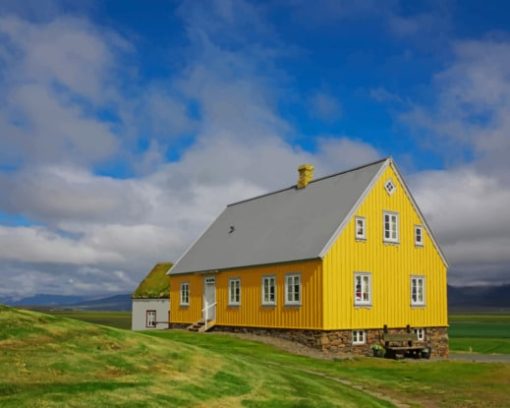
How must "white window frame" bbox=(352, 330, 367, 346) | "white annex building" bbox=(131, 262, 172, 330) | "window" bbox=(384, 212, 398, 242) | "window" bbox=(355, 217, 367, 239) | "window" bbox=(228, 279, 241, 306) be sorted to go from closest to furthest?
"white window frame" bbox=(352, 330, 367, 346)
"window" bbox=(355, 217, 367, 239)
"window" bbox=(384, 212, 398, 242)
"window" bbox=(228, 279, 241, 306)
"white annex building" bbox=(131, 262, 172, 330)

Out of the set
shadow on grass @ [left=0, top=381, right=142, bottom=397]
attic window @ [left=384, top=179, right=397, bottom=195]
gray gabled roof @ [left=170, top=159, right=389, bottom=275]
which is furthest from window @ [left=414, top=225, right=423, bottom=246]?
shadow on grass @ [left=0, top=381, right=142, bottom=397]

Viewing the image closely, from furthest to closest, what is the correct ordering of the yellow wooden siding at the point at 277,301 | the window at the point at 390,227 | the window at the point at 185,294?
the window at the point at 185,294 < the window at the point at 390,227 < the yellow wooden siding at the point at 277,301

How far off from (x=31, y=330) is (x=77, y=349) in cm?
154

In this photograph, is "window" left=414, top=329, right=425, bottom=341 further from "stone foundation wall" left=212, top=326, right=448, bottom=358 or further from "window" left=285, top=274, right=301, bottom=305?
"window" left=285, top=274, right=301, bottom=305

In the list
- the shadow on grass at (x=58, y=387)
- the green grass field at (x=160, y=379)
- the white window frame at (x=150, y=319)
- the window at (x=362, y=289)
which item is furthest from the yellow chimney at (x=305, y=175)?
the shadow on grass at (x=58, y=387)

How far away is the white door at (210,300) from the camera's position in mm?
41812

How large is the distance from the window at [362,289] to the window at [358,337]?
1542 millimetres

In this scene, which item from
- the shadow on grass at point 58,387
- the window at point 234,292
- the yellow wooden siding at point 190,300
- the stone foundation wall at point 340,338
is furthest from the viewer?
the yellow wooden siding at point 190,300

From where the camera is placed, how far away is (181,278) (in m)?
46.3

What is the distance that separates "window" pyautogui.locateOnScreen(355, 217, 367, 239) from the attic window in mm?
2869

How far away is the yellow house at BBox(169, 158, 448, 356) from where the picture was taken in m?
33.0

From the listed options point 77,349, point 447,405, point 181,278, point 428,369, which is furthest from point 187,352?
point 181,278

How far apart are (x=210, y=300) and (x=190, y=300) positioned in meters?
2.89

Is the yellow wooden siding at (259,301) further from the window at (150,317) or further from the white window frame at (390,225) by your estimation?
the window at (150,317)
